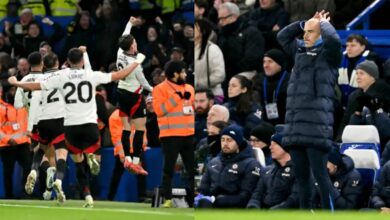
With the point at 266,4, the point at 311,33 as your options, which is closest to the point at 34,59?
the point at 266,4

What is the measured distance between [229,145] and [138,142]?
46.6 inches

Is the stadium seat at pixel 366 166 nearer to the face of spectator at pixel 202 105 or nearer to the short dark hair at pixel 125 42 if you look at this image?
the face of spectator at pixel 202 105

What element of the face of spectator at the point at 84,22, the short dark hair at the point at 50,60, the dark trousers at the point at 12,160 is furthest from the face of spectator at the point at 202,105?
the dark trousers at the point at 12,160

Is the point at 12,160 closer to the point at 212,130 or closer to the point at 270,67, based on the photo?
the point at 212,130

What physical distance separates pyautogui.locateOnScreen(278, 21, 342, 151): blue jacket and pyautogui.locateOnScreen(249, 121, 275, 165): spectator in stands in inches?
27.2

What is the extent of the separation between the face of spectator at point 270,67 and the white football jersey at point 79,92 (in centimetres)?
142

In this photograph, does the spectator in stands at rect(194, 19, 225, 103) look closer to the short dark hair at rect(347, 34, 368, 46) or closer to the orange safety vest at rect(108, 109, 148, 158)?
the orange safety vest at rect(108, 109, 148, 158)

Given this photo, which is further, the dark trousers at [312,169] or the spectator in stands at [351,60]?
the spectator in stands at [351,60]

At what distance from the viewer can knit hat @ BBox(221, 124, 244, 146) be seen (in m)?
12.0

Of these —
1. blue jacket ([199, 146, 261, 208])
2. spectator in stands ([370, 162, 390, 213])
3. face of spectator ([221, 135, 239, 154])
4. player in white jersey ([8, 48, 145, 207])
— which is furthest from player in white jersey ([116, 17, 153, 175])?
spectator in stands ([370, 162, 390, 213])

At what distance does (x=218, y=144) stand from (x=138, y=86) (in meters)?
1.00

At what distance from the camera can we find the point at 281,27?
12383 millimetres

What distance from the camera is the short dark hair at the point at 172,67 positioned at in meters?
12.6

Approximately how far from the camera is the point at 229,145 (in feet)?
39.3
